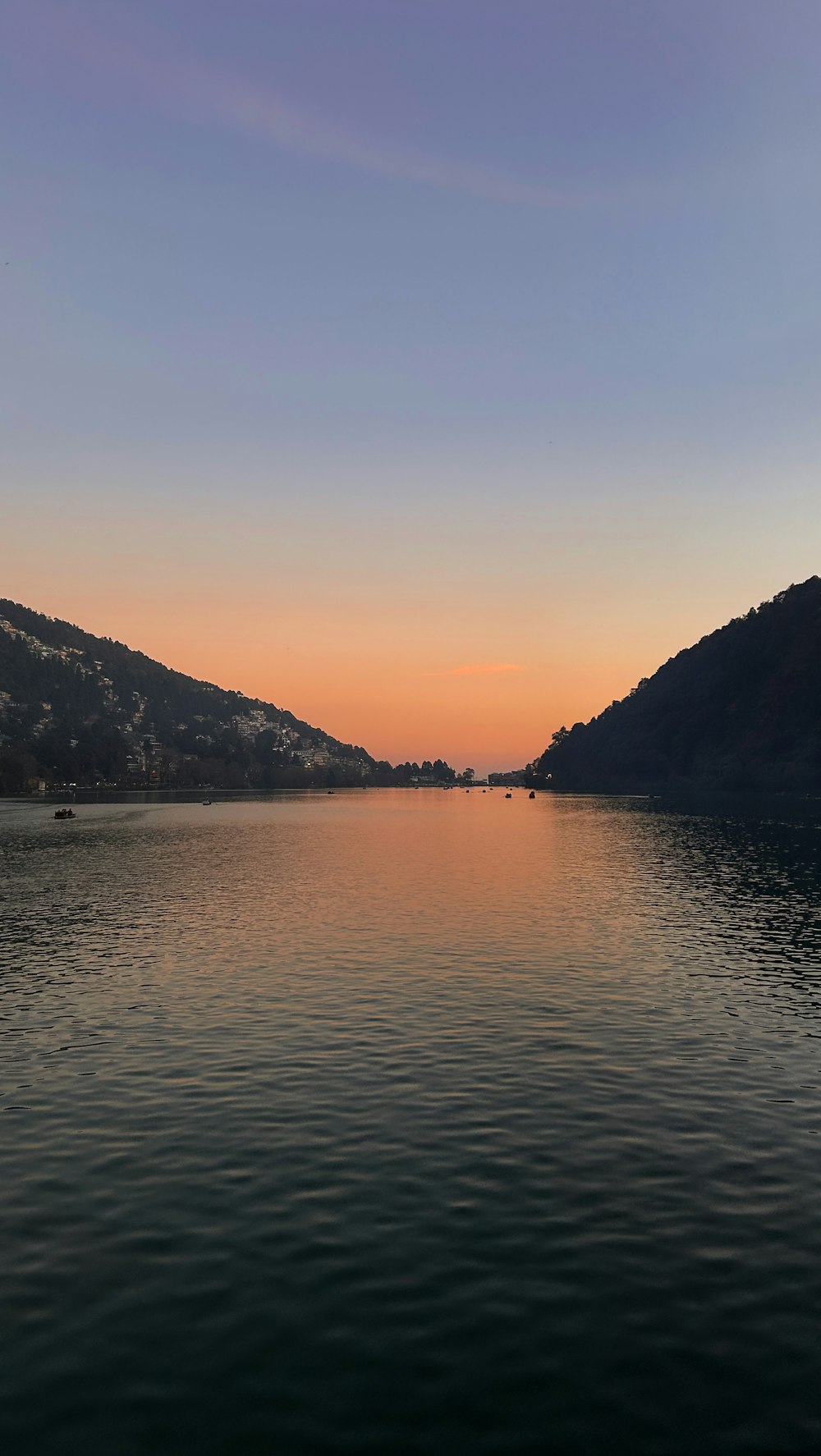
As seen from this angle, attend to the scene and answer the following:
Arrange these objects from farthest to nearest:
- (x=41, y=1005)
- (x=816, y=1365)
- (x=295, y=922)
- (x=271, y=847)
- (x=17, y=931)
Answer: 1. (x=271, y=847)
2. (x=295, y=922)
3. (x=17, y=931)
4. (x=41, y=1005)
5. (x=816, y=1365)

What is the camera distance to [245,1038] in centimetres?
3612

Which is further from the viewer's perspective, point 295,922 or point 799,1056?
point 295,922

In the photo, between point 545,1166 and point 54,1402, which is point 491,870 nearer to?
point 545,1166

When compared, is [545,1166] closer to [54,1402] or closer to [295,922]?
[54,1402]

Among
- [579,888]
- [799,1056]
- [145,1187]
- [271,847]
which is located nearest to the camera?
[145,1187]

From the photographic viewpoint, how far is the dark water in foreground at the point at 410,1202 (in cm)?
1439

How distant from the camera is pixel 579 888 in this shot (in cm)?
9075

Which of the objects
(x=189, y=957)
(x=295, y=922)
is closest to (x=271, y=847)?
(x=295, y=922)

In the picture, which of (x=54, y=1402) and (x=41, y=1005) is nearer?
(x=54, y=1402)

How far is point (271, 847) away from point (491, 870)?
50.9m

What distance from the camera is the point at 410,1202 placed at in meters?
21.5

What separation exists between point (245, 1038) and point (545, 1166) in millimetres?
16444

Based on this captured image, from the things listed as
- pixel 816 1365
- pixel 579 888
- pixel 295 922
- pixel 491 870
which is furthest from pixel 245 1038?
pixel 491 870

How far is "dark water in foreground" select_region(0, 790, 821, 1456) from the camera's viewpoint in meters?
14.4
